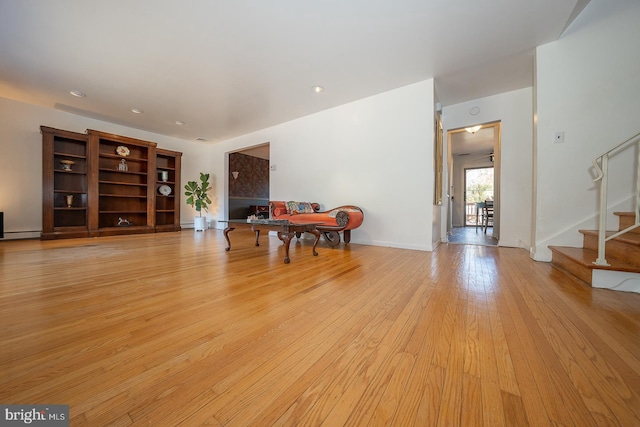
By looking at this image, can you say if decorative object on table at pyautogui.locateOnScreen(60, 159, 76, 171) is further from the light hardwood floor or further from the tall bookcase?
the light hardwood floor

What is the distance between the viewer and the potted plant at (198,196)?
19.6ft

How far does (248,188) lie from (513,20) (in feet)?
23.6

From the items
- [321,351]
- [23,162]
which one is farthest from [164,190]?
[321,351]

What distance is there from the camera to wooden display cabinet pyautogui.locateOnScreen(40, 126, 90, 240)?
4.04 metres

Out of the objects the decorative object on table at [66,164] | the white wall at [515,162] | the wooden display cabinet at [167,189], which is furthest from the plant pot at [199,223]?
the white wall at [515,162]

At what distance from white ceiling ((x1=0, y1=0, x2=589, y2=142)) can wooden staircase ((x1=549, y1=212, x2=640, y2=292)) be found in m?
2.13

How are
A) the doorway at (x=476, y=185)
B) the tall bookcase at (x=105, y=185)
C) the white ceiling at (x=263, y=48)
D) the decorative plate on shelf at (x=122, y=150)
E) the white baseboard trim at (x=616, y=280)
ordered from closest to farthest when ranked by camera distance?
1. the white baseboard trim at (x=616, y=280)
2. the white ceiling at (x=263, y=48)
3. the tall bookcase at (x=105, y=185)
4. the decorative plate on shelf at (x=122, y=150)
5. the doorway at (x=476, y=185)

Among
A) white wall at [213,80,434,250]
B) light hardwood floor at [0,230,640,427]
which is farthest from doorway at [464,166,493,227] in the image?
light hardwood floor at [0,230,640,427]

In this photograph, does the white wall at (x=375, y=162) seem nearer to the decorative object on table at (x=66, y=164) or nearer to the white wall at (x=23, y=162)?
the decorative object on table at (x=66, y=164)

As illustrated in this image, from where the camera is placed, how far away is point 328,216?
368 cm

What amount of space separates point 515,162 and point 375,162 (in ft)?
7.13

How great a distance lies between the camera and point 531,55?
2.73 m

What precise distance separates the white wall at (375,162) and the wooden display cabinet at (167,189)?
303 centimetres

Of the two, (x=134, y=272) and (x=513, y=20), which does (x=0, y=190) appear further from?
(x=513, y=20)
